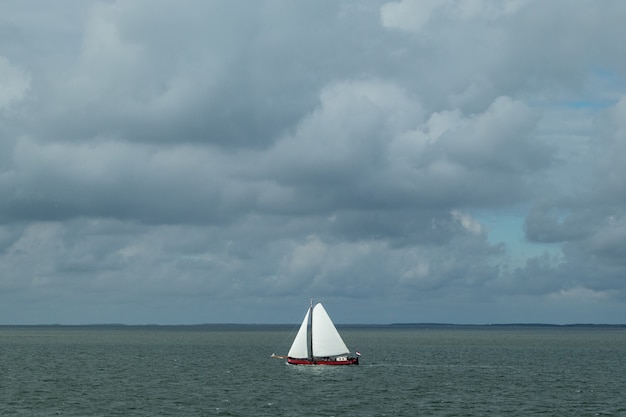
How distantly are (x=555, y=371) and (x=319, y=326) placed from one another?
4150 cm

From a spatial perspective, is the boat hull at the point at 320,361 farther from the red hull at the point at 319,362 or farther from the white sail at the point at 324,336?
the white sail at the point at 324,336

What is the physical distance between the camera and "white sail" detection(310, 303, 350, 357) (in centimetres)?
13275

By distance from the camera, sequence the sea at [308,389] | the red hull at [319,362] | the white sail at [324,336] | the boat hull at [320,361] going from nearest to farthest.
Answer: the sea at [308,389]
the white sail at [324,336]
the red hull at [319,362]
the boat hull at [320,361]

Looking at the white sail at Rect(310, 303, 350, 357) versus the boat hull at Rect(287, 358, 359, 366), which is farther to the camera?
the boat hull at Rect(287, 358, 359, 366)

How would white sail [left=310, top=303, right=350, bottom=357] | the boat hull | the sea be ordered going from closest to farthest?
the sea
white sail [left=310, top=303, right=350, bottom=357]
the boat hull

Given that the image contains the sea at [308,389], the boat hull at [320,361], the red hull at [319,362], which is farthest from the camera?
the boat hull at [320,361]

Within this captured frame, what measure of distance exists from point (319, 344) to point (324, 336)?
1.63 m

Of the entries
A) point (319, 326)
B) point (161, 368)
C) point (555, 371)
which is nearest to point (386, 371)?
point (319, 326)

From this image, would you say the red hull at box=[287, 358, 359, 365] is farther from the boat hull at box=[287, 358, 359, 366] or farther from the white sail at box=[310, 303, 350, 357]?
the white sail at box=[310, 303, 350, 357]

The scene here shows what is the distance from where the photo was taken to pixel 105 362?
15912cm

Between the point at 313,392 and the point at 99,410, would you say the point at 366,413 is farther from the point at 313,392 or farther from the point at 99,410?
the point at 99,410

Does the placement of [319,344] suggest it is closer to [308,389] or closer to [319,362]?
[319,362]

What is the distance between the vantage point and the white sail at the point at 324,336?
13275 centimetres

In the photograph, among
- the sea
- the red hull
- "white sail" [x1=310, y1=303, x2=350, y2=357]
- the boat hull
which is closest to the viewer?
the sea
